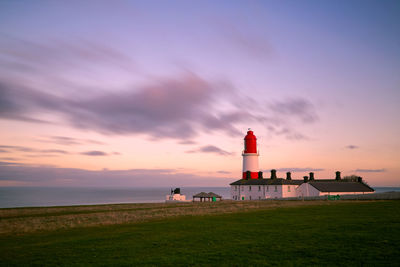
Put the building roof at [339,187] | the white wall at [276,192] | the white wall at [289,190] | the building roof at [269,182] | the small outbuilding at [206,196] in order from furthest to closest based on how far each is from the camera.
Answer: the small outbuilding at [206,196], the building roof at [269,182], the white wall at [289,190], the white wall at [276,192], the building roof at [339,187]

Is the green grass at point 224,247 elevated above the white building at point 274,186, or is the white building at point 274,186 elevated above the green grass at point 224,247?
the white building at point 274,186

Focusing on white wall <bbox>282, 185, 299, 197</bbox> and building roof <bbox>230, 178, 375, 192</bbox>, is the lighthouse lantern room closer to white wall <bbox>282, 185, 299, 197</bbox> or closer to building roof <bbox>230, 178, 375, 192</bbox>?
building roof <bbox>230, 178, 375, 192</bbox>

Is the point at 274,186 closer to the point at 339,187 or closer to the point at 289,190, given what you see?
the point at 289,190

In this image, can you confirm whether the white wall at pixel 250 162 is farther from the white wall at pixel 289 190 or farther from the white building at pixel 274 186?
the white wall at pixel 289 190

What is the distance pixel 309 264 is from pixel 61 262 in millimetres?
10178

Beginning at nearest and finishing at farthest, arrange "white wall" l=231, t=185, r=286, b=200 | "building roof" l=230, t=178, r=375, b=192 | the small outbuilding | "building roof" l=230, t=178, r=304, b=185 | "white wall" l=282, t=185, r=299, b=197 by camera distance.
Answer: "building roof" l=230, t=178, r=375, b=192 < "white wall" l=282, t=185, r=299, b=197 < "white wall" l=231, t=185, r=286, b=200 < "building roof" l=230, t=178, r=304, b=185 < the small outbuilding

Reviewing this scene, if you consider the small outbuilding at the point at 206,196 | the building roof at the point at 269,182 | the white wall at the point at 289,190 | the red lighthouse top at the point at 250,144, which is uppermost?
the red lighthouse top at the point at 250,144

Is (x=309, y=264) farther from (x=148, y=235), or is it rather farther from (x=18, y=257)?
(x=18, y=257)

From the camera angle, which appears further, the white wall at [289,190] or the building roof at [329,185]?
the white wall at [289,190]

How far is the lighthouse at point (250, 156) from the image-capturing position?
252 feet

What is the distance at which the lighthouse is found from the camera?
76875 mm

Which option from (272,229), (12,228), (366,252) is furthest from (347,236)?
(12,228)

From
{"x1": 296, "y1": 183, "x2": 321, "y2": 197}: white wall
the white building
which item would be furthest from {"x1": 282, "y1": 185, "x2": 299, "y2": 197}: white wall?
{"x1": 296, "y1": 183, "x2": 321, "y2": 197}: white wall

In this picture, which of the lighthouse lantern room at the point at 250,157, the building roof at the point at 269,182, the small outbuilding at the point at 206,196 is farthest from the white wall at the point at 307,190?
the small outbuilding at the point at 206,196
